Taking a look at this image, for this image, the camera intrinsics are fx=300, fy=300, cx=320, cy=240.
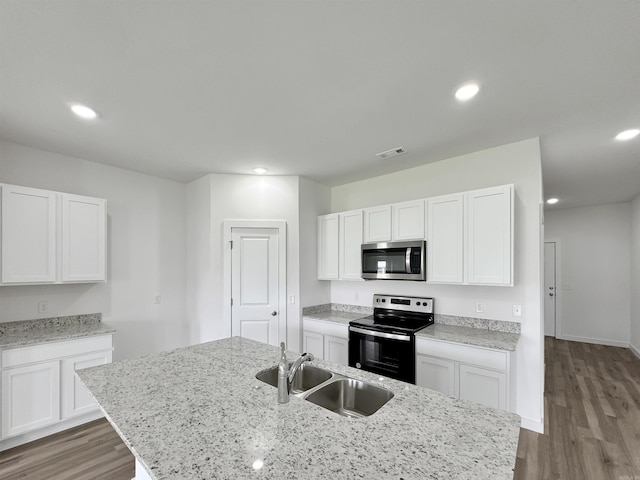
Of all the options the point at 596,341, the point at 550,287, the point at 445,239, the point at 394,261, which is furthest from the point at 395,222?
the point at 596,341

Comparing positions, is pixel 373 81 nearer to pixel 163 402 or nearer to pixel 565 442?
pixel 163 402

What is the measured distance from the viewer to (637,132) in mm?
2486

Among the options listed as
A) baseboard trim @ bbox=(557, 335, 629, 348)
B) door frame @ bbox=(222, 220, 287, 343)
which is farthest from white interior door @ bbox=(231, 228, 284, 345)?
baseboard trim @ bbox=(557, 335, 629, 348)

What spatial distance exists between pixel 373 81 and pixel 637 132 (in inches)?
94.7

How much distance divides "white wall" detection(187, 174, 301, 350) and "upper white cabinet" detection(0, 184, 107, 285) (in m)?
1.04

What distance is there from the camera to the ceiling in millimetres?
1334

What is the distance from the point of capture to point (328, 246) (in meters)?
3.94

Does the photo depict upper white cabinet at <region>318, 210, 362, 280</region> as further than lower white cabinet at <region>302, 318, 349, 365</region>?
Yes

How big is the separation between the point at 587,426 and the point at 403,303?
1.94 meters

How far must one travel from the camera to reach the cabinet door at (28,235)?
2.53 metres

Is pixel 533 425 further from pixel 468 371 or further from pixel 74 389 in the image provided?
pixel 74 389

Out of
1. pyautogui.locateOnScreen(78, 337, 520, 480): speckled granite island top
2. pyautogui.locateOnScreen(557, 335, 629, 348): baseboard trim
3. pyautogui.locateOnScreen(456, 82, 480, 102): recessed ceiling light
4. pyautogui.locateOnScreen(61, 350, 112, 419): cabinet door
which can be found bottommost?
pyautogui.locateOnScreen(557, 335, 629, 348): baseboard trim

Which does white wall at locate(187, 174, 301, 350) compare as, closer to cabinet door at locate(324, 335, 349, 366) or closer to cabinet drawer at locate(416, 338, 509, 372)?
cabinet door at locate(324, 335, 349, 366)

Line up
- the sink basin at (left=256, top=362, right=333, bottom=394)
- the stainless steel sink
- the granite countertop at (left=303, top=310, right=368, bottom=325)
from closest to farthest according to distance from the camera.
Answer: the stainless steel sink < the sink basin at (left=256, top=362, right=333, bottom=394) < the granite countertop at (left=303, top=310, right=368, bottom=325)
